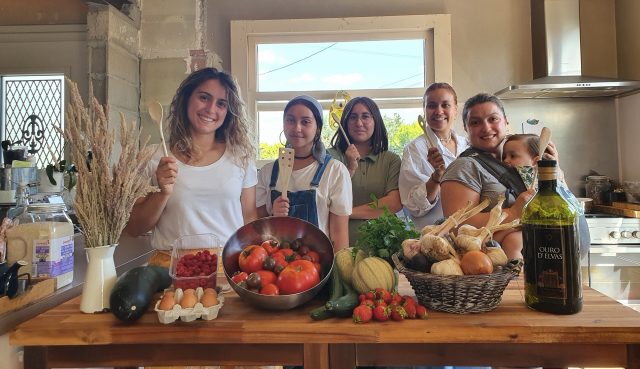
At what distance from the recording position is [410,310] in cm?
73

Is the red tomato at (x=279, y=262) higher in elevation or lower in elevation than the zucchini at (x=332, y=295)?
higher

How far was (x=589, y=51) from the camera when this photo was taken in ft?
9.57

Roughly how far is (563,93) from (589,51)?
46cm

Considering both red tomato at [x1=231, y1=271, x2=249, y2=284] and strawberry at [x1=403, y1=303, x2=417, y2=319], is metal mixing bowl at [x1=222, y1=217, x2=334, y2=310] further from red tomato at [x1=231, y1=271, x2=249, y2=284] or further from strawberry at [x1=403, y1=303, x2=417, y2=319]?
strawberry at [x1=403, y1=303, x2=417, y2=319]

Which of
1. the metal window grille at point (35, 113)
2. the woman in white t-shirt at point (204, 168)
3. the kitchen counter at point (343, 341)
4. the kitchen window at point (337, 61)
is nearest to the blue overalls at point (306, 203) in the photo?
the woman in white t-shirt at point (204, 168)

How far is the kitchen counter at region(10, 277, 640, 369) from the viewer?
2.24 feet

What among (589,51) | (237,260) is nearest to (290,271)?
(237,260)

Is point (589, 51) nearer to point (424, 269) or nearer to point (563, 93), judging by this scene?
point (563, 93)

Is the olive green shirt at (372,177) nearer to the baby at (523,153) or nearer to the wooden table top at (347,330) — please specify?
the baby at (523,153)

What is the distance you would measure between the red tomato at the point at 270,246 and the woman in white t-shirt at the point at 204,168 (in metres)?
0.51

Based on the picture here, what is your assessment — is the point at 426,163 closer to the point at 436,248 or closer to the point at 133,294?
the point at 436,248

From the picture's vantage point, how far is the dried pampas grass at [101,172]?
0.76 metres

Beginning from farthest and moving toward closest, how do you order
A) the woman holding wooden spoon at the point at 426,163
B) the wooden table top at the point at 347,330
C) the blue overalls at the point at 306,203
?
1. the woman holding wooden spoon at the point at 426,163
2. the blue overalls at the point at 306,203
3. the wooden table top at the point at 347,330

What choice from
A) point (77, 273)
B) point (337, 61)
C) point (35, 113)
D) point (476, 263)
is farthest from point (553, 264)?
point (35, 113)
